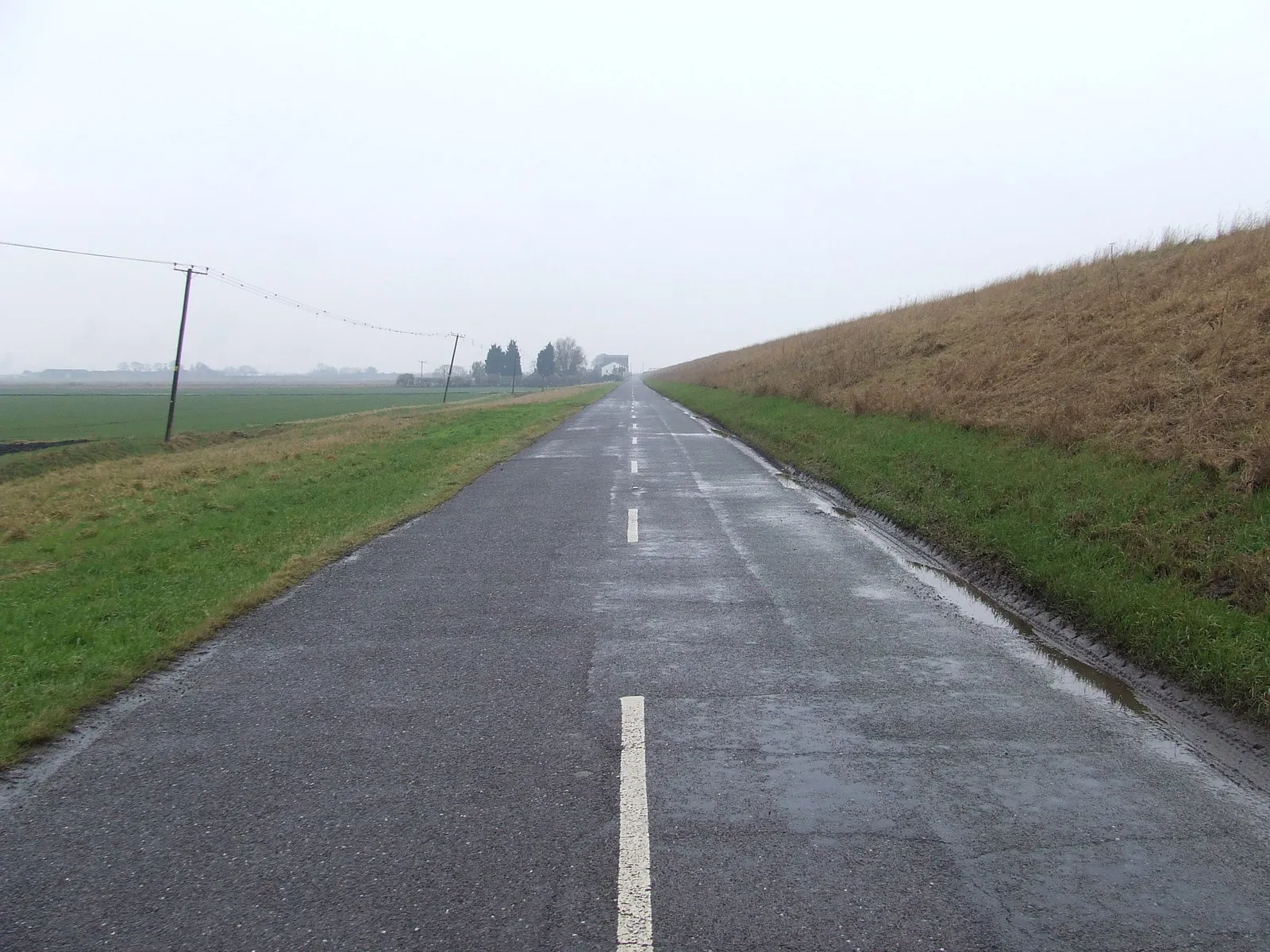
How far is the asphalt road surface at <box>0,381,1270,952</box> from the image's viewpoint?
3059mm

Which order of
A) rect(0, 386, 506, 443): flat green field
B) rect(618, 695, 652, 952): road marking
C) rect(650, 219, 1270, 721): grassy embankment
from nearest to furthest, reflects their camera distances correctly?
rect(618, 695, 652, 952): road marking
rect(650, 219, 1270, 721): grassy embankment
rect(0, 386, 506, 443): flat green field

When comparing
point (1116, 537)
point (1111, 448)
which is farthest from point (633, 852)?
point (1111, 448)

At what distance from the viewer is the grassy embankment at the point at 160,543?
5.80 meters

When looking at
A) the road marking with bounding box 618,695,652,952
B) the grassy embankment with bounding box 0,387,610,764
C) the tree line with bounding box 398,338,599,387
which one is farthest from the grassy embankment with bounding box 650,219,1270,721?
the tree line with bounding box 398,338,599,387

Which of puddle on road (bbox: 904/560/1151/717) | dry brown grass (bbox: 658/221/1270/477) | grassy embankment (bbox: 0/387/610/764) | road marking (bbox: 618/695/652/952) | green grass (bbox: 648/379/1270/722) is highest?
dry brown grass (bbox: 658/221/1270/477)

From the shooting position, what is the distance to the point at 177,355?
112ft

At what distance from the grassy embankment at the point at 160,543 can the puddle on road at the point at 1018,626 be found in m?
6.55

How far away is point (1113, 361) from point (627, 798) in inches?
535

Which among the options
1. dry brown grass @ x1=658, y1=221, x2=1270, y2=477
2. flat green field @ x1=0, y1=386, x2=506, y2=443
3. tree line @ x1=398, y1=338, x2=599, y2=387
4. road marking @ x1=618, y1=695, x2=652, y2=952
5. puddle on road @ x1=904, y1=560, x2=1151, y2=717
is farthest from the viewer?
tree line @ x1=398, y1=338, x2=599, y2=387

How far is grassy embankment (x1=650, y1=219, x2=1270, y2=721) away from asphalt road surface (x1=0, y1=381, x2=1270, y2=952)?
1186 mm

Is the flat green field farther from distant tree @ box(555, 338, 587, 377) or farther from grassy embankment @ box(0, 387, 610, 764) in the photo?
distant tree @ box(555, 338, 587, 377)

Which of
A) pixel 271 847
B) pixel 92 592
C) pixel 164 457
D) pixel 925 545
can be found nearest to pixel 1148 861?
pixel 271 847

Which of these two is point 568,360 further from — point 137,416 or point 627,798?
point 627,798

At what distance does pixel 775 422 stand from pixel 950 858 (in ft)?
71.9
